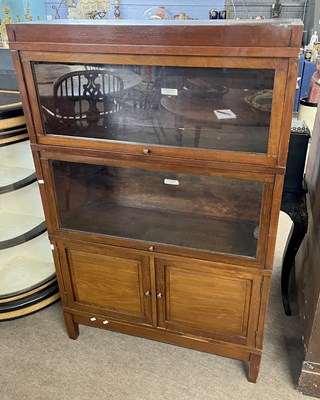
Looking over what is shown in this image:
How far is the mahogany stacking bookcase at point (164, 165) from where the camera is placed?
1083 mm

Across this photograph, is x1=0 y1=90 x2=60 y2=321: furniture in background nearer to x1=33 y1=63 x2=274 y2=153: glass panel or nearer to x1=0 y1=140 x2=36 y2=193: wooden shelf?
x1=0 y1=140 x2=36 y2=193: wooden shelf

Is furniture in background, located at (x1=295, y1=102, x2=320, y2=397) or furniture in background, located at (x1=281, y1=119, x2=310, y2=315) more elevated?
furniture in background, located at (x1=281, y1=119, x2=310, y2=315)

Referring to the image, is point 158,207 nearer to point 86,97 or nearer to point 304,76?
point 86,97

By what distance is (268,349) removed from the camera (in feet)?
5.67

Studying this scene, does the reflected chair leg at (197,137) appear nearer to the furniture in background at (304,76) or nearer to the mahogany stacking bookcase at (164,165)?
the mahogany stacking bookcase at (164,165)

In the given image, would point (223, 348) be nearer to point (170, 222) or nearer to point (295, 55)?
point (170, 222)

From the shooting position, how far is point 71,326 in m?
1.77

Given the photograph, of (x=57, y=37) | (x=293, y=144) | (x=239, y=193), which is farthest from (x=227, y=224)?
(x=57, y=37)

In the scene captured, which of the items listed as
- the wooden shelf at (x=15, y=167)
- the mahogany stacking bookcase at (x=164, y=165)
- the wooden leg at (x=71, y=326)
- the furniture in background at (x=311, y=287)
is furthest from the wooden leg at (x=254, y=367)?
the wooden shelf at (x=15, y=167)

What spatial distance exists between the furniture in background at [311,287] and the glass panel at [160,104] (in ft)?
1.97

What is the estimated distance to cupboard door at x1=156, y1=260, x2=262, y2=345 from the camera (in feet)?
4.58

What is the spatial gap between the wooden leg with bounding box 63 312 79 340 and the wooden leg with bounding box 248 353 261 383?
815 mm

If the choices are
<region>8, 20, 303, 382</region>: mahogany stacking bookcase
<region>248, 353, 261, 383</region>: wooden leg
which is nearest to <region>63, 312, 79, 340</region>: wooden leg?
<region>8, 20, 303, 382</region>: mahogany stacking bookcase

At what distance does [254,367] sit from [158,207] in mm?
762
